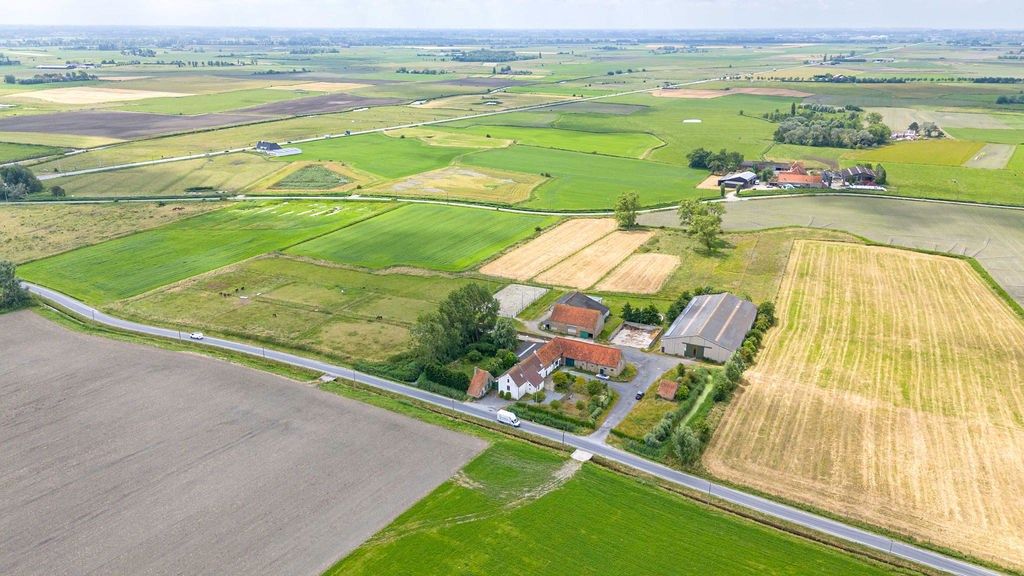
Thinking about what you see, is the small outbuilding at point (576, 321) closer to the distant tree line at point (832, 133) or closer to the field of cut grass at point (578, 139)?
the field of cut grass at point (578, 139)

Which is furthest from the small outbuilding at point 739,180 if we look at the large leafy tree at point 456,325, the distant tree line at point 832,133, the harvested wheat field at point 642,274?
the large leafy tree at point 456,325

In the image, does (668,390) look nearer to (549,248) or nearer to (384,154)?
(549,248)

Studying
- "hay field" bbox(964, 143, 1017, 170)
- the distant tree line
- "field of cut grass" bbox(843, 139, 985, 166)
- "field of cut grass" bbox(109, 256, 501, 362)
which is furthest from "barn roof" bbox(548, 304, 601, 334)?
the distant tree line

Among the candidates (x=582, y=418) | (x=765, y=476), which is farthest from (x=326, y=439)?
(x=765, y=476)

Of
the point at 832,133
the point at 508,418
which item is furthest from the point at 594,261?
the point at 832,133

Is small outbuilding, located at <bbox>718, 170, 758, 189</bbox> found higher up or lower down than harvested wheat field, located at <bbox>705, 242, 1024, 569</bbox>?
higher up

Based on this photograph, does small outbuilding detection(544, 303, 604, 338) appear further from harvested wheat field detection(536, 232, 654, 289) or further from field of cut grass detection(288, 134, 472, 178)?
field of cut grass detection(288, 134, 472, 178)
